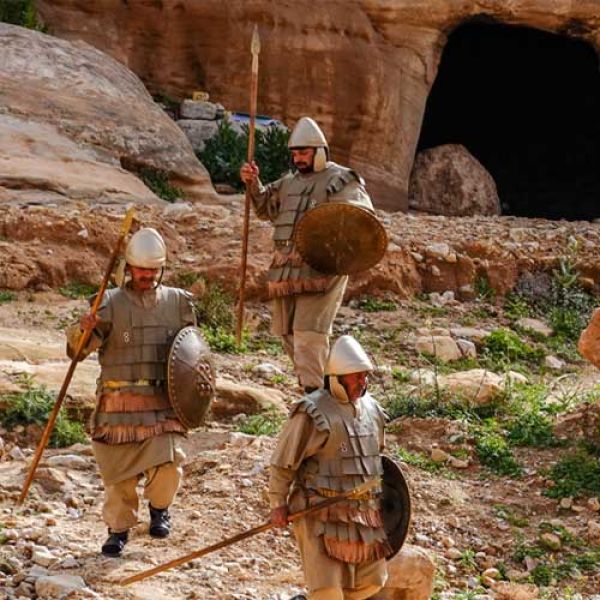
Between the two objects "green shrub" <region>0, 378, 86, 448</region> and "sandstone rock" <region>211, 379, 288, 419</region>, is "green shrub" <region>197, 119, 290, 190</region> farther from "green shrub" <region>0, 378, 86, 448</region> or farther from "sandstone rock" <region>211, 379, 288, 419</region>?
"green shrub" <region>0, 378, 86, 448</region>

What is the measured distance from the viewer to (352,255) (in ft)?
24.3

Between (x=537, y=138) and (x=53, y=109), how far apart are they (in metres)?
9.26

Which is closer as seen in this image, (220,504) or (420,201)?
(220,504)

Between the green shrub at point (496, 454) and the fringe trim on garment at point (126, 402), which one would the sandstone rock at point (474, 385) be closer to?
the green shrub at point (496, 454)

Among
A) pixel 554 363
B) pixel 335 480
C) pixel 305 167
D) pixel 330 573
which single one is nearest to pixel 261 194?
pixel 305 167

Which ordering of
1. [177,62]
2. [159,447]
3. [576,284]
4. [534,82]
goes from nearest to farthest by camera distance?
[159,447]
[576,284]
[177,62]
[534,82]

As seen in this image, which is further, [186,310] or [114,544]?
[186,310]

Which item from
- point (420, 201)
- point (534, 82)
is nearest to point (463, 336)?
point (420, 201)

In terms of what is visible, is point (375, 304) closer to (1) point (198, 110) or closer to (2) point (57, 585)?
(1) point (198, 110)

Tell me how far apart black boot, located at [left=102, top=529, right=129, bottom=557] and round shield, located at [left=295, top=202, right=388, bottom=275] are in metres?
1.94

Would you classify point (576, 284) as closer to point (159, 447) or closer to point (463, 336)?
point (463, 336)

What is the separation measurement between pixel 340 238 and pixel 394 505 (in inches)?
83.1

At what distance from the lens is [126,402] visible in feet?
20.2

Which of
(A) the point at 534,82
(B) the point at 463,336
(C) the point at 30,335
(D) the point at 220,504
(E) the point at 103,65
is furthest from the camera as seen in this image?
(A) the point at 534,82
